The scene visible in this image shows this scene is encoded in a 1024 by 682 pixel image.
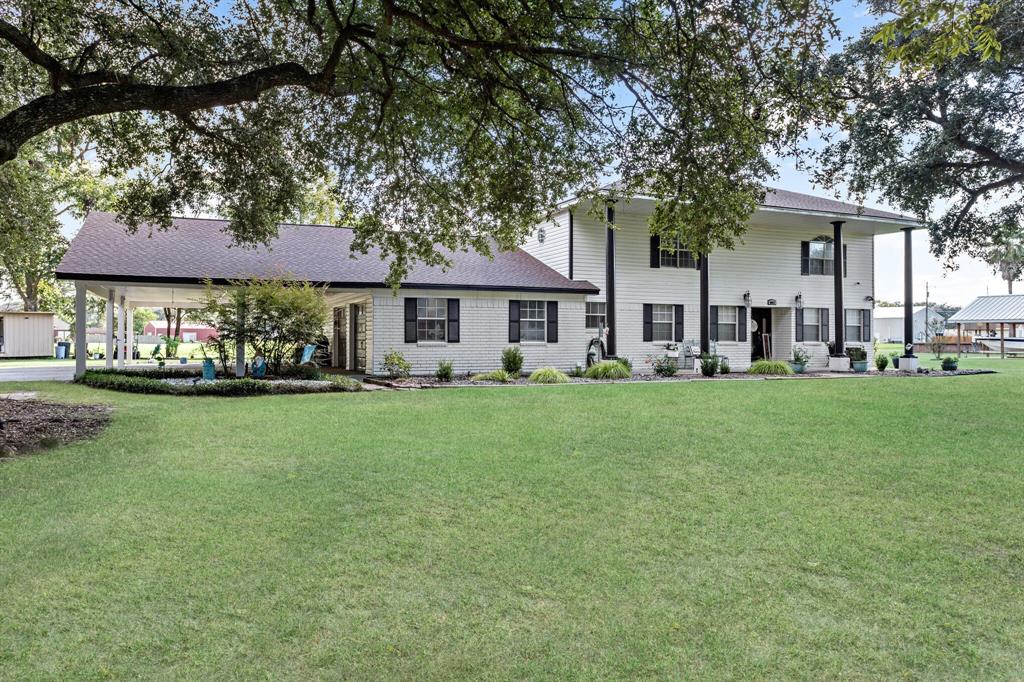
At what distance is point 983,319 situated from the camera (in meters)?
36.2

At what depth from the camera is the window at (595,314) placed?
2191 centimetres

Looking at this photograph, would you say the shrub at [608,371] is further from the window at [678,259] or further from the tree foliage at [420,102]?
the tree foliage at [420,102]

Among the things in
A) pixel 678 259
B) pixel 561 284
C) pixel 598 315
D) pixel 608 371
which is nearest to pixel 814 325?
pixel 678 259

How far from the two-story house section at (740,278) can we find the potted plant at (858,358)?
735 mm

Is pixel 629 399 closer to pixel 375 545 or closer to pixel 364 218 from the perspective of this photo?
pixel 364 218

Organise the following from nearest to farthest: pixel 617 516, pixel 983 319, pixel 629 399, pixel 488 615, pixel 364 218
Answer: pixel 488 615, pixel 617 516, pixel 364 218, pixel 629 399, pixel 983 319

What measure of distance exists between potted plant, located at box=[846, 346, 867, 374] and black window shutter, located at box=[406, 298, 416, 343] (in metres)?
14.5

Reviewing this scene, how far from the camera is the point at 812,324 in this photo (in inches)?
996

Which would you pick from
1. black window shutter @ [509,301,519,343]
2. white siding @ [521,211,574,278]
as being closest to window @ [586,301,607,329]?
white siding @ [521,211,574,278]

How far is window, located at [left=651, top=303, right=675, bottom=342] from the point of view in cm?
2295

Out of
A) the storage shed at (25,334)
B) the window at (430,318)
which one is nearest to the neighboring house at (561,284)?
the window at (430,318)

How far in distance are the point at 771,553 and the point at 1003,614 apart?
1.27m

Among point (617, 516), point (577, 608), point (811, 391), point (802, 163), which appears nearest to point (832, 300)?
point (811, 391)

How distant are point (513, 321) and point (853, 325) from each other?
45.2 feet
